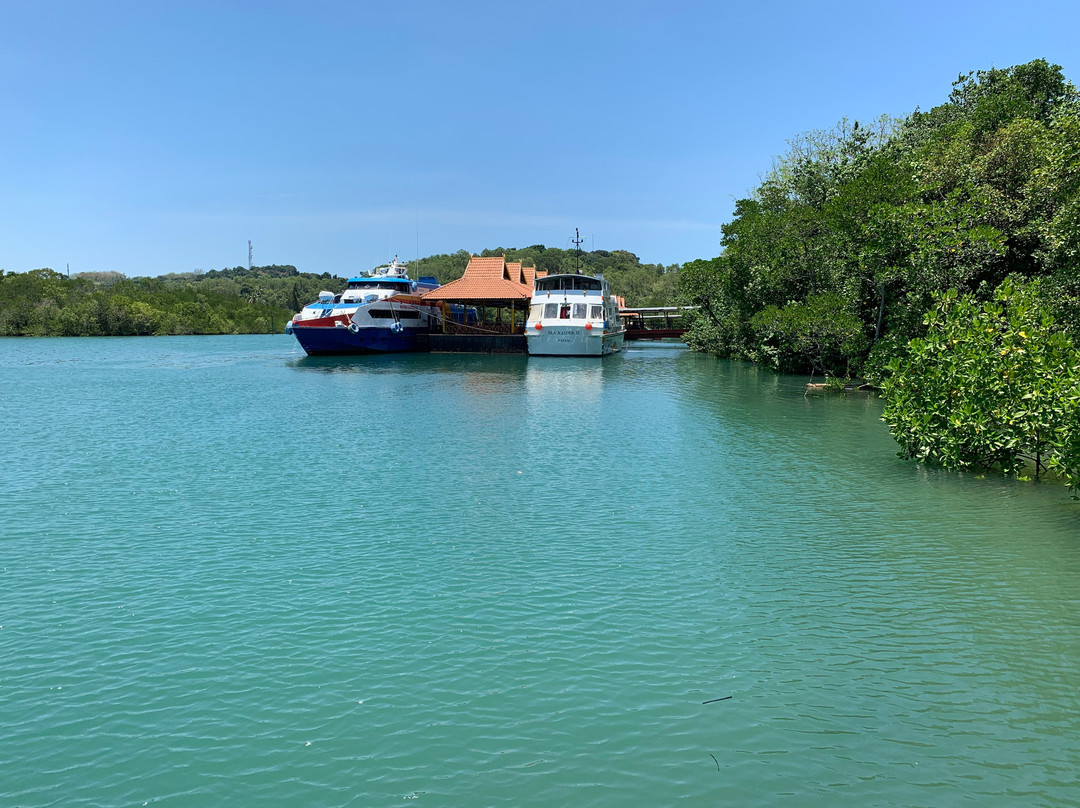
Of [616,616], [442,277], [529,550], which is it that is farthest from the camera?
[442,277]

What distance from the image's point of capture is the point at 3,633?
8242 millimetres

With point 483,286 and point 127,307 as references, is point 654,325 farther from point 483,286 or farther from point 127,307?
point 127,307

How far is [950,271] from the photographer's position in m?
23.0

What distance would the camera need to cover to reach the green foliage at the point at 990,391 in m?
13.2

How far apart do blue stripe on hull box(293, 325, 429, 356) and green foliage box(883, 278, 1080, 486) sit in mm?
41527

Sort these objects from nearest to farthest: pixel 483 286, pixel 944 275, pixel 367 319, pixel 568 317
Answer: pixel 944 275, pixel 568 317, pixel 367 319, pixel 483 286

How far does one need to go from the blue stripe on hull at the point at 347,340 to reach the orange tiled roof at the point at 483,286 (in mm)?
4713

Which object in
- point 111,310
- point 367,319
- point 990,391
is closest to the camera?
point 990,391

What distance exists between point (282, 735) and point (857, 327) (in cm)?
2633

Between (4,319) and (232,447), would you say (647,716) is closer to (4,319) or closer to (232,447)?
(232,447)

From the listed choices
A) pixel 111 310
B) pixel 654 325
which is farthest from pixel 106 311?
pixel 654 325

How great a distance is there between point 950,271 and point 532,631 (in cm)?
2051

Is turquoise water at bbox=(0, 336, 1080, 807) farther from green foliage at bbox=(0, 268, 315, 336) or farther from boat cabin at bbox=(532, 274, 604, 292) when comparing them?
green foliage at bbox=(0, 268, 315, 336)

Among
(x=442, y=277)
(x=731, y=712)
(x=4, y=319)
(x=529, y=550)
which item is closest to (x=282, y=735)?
(x=731, y=712)
